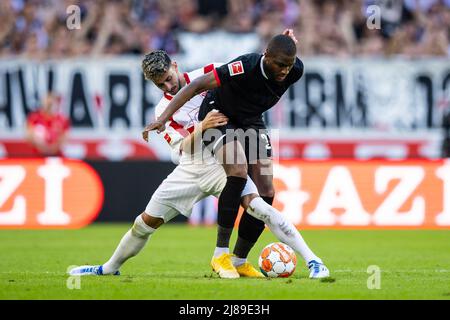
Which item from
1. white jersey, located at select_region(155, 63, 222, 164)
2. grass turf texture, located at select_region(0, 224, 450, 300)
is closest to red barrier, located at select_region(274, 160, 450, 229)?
grass turf texture, located at select_region(0, 224, 450, 300)

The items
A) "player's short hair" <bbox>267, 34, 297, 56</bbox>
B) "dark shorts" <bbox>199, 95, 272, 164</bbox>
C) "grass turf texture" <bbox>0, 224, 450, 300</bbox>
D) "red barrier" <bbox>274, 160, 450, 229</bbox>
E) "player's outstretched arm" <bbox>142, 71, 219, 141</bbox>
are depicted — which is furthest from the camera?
"red barrier" <bbox>274, 160, 450, 229</bbox>

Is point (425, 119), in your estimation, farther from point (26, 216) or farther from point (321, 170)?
point (26, 216)

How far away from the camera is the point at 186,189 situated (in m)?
9.11

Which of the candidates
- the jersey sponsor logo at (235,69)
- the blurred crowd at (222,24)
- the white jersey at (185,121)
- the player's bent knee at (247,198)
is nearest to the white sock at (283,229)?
the player's bent knee at (247,198)

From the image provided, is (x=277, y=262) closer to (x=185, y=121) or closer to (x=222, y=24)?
(x=185, y=121)

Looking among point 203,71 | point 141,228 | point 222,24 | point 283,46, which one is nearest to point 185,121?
point 203,71

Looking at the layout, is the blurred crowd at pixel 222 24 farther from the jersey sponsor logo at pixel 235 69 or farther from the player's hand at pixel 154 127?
the player's hand at pixel 154 127

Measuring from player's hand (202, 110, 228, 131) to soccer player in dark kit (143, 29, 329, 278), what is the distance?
14cm

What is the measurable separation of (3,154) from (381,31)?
8.30 meters

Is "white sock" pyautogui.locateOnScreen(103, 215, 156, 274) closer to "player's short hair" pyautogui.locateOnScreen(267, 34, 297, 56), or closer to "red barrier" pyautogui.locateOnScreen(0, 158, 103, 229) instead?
"player's short hair" pyautogui.locateOnScreen(267, 34, 297, 56)

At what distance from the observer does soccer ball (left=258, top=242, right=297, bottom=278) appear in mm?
9023

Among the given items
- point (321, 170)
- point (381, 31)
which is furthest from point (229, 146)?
point (381, 31)

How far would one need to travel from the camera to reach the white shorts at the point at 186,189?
9.02 m

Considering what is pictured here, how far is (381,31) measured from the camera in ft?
67.5
